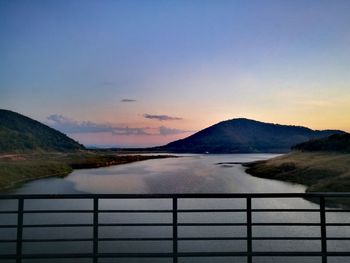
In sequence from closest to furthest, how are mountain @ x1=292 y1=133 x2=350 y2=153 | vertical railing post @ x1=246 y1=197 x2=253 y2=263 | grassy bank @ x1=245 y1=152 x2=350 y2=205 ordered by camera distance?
vertical railing post @ x1=246 y1=197 x2=253 y2=263 → grassy bank @ x1=245 y1=152 x2=350 y2=205 → mountain @ x1=292 y1=133 x2=350 y2=153

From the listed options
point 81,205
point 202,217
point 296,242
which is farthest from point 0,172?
point 296,242

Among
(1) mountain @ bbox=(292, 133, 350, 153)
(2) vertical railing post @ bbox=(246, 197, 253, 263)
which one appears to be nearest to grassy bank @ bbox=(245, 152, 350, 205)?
(1) mountain @ bbox=(292, 133, 350, 153)

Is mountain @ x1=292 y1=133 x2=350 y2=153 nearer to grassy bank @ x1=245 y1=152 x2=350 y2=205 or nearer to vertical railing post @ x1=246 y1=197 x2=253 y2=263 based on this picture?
grassy bank @ x1=245 y1=152 x2=350 y2=205

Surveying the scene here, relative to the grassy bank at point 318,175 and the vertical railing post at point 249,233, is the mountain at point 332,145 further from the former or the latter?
the vertical railing post at point 249,233

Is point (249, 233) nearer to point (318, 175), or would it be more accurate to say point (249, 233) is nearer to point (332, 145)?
point (318, 175)

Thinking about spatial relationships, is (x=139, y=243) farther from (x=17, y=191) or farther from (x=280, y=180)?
(x=280, y=180)

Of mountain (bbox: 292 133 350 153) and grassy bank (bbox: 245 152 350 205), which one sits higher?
mountain (bbox: 292 133 350 153)

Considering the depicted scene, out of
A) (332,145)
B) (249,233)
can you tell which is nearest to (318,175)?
(332,145)

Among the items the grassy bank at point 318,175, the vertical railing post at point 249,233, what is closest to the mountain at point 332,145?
the grassy bank at point 318,175

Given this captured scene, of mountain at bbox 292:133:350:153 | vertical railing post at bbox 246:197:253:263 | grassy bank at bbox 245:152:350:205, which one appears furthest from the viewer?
mountain at bbox 292:133:350:153

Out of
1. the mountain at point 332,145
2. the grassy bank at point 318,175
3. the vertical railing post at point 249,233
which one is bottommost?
the grassy bank at point 318,175

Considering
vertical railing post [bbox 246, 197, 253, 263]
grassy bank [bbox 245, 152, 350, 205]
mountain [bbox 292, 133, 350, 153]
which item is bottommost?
grassy bank [bbox 245, 152, 350, 205]

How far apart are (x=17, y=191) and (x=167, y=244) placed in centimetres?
2881

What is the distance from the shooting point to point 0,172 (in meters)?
51.5
